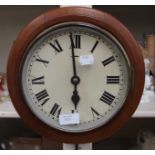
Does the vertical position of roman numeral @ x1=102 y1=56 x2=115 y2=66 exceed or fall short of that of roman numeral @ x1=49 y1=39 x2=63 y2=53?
it falls short

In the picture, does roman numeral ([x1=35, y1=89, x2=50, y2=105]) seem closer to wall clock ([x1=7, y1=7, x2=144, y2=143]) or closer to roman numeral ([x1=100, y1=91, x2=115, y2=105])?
wall clock ([x1=7, y1=7, x2=144, y2=143])

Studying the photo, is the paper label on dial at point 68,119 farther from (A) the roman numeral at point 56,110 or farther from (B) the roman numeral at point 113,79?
(B) the roman numeral at point 113,79

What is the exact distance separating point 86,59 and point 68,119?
0.49ft

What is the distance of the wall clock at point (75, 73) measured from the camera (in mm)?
715

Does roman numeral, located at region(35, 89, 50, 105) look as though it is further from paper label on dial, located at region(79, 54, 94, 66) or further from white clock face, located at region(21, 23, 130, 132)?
paper label on dial, located at region(79, 54, 94, 66)

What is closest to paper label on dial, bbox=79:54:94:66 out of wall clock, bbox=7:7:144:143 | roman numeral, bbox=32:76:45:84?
wall clock, bbox=7:7:144:143

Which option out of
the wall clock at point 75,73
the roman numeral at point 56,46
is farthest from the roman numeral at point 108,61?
the roman numeral at point 56,46

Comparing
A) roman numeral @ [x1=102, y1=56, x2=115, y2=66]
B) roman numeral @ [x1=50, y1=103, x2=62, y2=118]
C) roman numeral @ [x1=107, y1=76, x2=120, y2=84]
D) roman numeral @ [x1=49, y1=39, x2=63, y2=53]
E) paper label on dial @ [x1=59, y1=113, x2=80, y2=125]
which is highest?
roman numeral @ [x1=49, y1=39, x2=63, y2=53]

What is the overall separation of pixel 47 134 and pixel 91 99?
14cm

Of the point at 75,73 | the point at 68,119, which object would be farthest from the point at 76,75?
the point at 68,119

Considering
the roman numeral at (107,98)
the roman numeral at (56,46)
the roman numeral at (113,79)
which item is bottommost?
the roman numeral at (107,98)

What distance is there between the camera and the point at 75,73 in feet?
2.41

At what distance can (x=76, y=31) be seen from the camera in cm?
72

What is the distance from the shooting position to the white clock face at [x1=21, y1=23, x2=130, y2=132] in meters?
0.72
